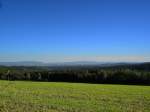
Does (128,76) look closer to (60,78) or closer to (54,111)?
(60,78)

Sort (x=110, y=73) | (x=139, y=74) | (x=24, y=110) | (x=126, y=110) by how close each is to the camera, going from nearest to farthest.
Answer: (x=24, y=110), (x=126, y=110), (x=139, y=74), (x=110, y=73)

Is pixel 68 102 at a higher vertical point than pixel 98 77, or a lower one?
higher

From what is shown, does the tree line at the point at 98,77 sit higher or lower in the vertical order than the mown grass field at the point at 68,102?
lower

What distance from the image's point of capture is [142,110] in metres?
18.1

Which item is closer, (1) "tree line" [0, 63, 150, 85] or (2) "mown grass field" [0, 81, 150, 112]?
(2) "mown grass field" [0, 81, 150, 112]

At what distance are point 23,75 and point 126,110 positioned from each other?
76165 mm

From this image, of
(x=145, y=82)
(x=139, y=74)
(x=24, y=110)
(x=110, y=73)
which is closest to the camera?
(x=24, y=110)

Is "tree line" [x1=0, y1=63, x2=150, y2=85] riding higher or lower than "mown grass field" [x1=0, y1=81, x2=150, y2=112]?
lower

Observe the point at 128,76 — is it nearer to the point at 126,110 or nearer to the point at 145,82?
the point at 145,82

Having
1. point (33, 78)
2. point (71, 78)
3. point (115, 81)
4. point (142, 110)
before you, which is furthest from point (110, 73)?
point (142, 110)

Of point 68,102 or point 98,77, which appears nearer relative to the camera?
point 68,102

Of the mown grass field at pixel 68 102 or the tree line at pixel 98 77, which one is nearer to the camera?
→ the mown grass field at pixel 68 102

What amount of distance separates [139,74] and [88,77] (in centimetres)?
1633

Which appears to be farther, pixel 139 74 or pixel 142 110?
pixel 139 74
